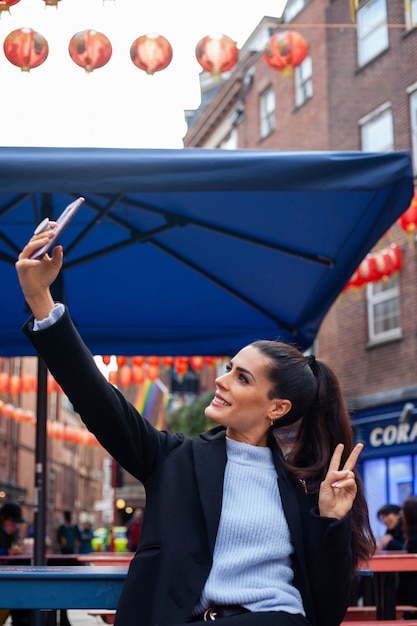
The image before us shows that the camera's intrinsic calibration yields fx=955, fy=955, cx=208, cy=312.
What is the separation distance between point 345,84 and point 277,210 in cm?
1613

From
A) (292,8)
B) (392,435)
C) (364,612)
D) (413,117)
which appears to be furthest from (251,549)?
(292,8)

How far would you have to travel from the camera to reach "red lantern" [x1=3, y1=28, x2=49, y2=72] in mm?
8258

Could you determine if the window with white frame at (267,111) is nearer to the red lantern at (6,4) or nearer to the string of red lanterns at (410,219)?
the string of red lanterns at (410,219)

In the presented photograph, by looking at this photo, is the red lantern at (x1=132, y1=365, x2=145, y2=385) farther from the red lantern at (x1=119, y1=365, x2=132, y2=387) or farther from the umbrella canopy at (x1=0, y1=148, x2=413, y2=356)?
the umbrella canopy at (x1=0, y1=148, x2=413, y2=356)

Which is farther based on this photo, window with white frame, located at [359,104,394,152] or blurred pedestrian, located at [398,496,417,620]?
window with white frame, located at [359,104,394,152]

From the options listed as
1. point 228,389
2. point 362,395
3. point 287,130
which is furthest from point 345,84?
point 228,389

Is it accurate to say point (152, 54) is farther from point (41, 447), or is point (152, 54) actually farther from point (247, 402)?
point (247, 402)

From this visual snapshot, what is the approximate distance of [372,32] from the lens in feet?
66.7

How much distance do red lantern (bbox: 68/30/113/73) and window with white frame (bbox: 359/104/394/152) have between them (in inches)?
453

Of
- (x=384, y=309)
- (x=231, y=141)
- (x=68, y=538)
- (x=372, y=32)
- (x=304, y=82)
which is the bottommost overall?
(x=68, y=538)

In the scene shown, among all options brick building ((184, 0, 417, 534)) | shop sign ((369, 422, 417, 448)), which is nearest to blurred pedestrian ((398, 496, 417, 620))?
brick building ((184, 0, 417, 534))

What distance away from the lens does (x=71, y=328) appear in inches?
95.3

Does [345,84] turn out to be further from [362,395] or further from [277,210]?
[277,210]

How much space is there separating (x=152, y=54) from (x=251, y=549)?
7.17 m
